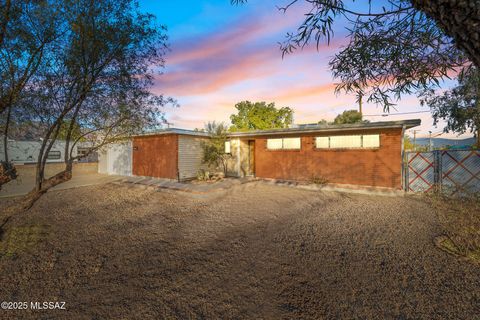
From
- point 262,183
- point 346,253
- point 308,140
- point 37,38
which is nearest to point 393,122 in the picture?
point 308,140

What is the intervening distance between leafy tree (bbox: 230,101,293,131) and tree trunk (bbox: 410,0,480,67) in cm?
3419

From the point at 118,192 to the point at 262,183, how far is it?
26.6 ft

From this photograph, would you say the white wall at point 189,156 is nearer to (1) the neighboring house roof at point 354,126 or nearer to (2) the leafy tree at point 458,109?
(1) the neighboring house roof at point 354,126

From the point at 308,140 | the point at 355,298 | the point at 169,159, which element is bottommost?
the point at 355,298

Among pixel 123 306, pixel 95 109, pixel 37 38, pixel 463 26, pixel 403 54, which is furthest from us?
pixel 95 109

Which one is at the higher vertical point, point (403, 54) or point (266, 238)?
point (403, 54)

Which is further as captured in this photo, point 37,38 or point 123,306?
point 37,38

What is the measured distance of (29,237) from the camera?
540 centimetres

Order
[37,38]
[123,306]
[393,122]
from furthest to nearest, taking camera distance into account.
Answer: [393,122]
[37,38]
[123,306]

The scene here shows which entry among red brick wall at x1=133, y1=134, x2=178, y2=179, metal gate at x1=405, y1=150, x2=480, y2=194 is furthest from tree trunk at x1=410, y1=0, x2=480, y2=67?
red brick wall at x1=133, y1=134, x2=178, y2=179

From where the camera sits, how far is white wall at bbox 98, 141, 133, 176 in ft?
56.2

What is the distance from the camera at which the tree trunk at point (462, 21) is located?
52.7 inches

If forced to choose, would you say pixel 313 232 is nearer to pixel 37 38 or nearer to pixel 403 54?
pixel 403 54

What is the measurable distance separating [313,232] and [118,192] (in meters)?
9.88
